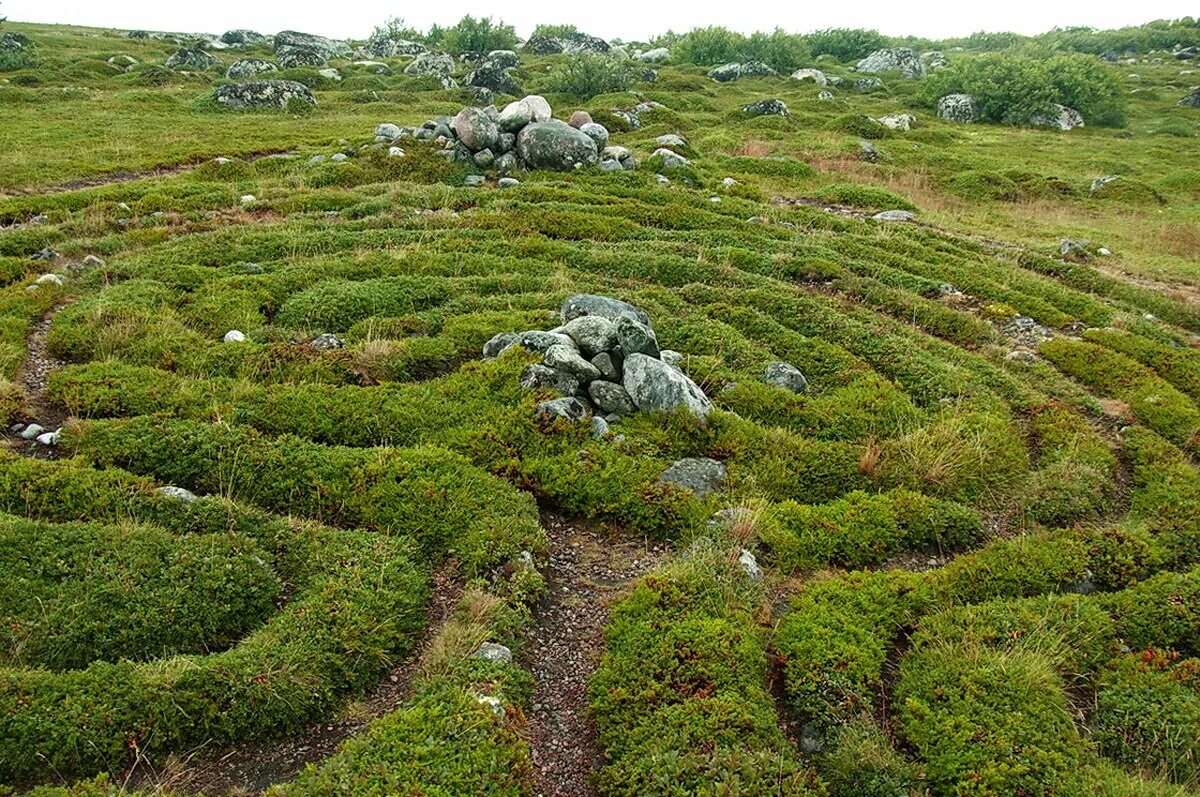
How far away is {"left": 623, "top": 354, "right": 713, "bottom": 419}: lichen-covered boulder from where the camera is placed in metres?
14.0

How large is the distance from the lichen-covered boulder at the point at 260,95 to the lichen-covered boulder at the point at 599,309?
43.8 meters

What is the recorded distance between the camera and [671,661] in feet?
29.0

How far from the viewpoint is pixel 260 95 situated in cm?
5206

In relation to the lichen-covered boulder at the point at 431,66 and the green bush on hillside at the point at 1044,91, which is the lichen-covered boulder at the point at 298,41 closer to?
the lichen-covered boulder at the point at 431,66

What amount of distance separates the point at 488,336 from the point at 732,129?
40.9 meters

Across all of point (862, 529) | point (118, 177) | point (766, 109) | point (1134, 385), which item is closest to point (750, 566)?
point (862, 529)

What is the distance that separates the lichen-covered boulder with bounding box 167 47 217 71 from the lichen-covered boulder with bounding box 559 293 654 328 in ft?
220

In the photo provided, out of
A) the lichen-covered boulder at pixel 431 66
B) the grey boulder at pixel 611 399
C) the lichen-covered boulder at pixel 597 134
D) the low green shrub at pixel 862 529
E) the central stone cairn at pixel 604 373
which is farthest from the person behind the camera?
the lichen-covered boulder at pixel 431 66

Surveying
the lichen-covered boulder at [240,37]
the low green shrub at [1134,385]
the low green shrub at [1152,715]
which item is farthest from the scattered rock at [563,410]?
the lichen-covered boulder at [240,37]

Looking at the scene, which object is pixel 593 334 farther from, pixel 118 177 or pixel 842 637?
pixel 118 177

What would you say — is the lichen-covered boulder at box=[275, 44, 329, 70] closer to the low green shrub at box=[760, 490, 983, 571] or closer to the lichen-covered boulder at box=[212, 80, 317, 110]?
the lichen-covered boulder at box=[212, 80, 317, 110]

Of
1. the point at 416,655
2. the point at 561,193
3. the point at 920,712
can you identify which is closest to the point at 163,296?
the point at 416,655

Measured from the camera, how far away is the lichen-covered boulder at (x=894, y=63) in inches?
3802

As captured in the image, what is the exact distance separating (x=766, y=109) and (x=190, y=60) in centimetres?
5129
